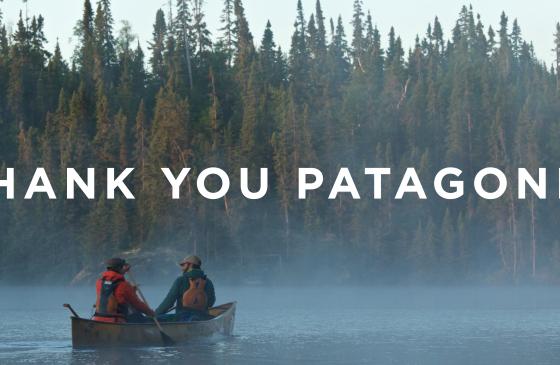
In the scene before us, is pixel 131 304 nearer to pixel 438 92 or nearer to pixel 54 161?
pixel 54 161

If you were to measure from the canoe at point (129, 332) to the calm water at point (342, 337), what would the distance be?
0.89 ft

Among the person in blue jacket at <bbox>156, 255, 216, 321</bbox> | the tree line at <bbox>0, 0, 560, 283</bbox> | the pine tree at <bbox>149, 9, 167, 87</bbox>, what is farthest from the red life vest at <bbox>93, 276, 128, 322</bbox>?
the pine tree at <bbox>149, 9, 167, 87</bbox>

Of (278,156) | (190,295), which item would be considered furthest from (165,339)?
(278,156)

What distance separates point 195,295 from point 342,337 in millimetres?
5921

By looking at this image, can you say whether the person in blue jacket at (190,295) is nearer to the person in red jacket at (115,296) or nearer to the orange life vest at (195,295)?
the orange life vest at (195,295)

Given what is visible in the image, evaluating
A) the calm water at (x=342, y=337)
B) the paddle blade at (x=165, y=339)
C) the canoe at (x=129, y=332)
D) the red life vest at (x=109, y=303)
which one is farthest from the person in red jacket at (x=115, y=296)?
the calm water at (x=342, y=337)

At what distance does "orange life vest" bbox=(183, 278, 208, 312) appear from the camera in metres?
30.6

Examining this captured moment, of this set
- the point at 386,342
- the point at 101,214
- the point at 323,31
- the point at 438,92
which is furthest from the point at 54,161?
the point at 386,342

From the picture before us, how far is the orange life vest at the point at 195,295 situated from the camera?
1204 inches

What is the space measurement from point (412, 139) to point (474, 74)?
1113 cm

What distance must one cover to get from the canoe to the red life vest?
539 millimetres

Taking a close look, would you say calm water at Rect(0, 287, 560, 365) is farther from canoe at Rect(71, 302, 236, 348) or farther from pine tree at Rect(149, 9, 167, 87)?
pine tree at Rect(149, 9, 167, 87)

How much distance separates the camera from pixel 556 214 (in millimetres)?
99875

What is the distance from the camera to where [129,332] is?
28734 millimetres
